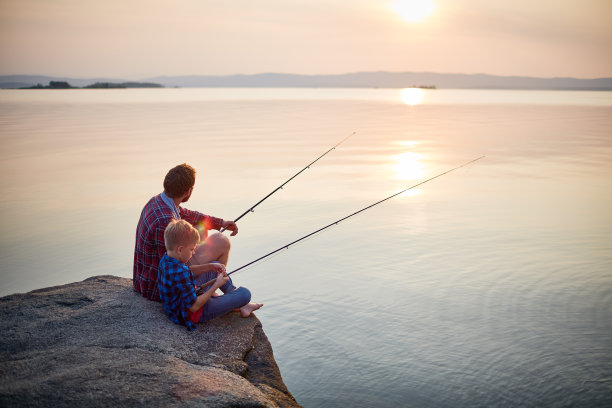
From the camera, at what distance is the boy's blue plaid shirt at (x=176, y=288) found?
3.78m

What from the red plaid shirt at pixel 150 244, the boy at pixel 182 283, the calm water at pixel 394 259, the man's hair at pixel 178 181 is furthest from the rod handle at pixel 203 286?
the calm water at pixel 394 259

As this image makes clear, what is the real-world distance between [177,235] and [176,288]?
398 millimetres

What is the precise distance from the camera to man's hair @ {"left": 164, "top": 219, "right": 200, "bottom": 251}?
3.72 m

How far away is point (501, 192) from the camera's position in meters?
10.6

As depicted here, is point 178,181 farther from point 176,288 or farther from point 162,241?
point 176,288

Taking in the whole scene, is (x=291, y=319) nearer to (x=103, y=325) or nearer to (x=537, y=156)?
(x=103, y=325)

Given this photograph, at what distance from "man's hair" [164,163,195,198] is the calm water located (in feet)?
5.25

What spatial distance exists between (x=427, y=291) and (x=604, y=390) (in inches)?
80.6

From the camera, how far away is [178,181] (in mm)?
4098

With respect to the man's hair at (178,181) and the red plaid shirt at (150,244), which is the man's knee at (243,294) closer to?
the red plaid shirt at (150,244)

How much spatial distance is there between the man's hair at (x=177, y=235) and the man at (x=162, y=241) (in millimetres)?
305

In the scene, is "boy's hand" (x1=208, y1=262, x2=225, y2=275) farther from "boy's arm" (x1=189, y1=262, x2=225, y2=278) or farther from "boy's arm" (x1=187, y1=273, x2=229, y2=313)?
"boy's arm" (x1=187, y1=273, x2=229, y2=313)

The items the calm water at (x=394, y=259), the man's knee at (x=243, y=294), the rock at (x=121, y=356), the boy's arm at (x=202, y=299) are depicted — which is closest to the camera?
the rock at (x=121, y=356)

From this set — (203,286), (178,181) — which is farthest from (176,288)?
(178,181)
